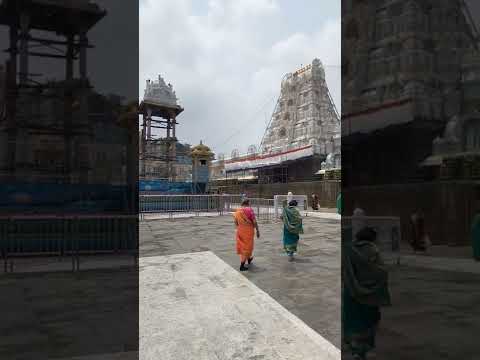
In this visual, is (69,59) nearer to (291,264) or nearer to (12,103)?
(12,103)

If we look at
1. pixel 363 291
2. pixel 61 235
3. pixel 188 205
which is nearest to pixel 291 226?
pixel 363 291

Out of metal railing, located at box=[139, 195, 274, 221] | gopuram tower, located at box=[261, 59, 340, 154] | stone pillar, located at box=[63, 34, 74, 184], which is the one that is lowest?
metal railing, located at box=[139, 195, 274, 221]

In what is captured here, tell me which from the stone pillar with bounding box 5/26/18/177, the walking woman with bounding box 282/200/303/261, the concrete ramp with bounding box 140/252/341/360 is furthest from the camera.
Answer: the walking woman with bounding box 282/200/303/261

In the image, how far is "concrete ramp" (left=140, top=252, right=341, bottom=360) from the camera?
125 inches

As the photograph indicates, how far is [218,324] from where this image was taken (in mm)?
3893

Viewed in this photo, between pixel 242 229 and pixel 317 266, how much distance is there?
164 centimetres

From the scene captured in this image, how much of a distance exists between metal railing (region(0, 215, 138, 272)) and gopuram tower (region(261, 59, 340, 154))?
3059 centimetres

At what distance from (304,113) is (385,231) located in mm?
38469

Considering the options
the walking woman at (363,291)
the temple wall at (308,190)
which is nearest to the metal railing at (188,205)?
the temple wall at (308,190)

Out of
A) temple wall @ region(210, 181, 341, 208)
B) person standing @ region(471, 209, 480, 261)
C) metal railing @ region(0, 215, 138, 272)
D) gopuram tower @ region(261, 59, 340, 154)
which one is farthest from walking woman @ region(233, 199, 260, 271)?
gopuram tower @ region(261, 59, 340, 154)

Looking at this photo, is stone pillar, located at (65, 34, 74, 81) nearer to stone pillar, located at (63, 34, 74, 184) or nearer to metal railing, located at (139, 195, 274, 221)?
stone pillar, located at (63, 34, 74, 184)

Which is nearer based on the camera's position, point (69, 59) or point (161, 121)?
point (69, 59)

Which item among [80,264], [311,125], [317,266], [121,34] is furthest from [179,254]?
[311,125]

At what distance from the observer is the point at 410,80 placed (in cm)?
220
